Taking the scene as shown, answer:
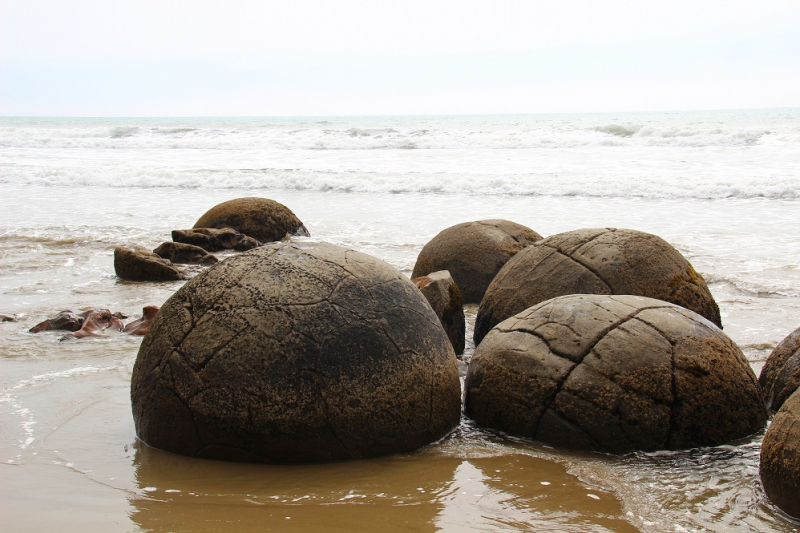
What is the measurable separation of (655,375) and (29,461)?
3305mm

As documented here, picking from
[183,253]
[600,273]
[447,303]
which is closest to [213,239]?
[183,253]

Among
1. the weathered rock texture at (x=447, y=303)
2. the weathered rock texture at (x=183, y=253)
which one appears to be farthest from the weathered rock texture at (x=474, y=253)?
the weathered rock texture at (x=183, y=253)

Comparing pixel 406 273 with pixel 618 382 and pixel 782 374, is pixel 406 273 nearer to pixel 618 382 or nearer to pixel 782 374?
pixel 782 374

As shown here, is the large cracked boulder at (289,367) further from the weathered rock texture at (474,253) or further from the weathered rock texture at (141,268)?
the weathered rock texture at (141,268)

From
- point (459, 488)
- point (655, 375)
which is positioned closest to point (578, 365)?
point (655, 375)

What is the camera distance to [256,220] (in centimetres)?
1251

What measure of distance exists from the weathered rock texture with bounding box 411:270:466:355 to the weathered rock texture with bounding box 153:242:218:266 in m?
5.49

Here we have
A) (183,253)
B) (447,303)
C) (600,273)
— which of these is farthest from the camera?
(183,253)

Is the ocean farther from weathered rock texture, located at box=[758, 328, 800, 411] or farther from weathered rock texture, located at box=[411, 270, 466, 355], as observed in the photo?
weathered rock texture, located at box=[411, 270, 466, 355]

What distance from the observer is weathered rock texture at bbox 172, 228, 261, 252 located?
11625 mm

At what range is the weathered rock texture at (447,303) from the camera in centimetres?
608

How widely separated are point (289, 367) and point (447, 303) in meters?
2.54

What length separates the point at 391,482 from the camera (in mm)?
3684

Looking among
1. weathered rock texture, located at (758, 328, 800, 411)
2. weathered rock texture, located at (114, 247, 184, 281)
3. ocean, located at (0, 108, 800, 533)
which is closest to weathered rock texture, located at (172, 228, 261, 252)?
ocean, located at (0, 108, 800, 533)
